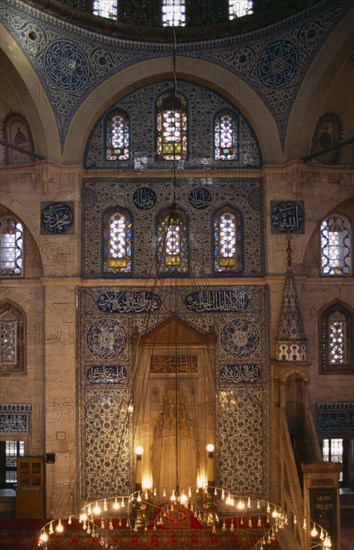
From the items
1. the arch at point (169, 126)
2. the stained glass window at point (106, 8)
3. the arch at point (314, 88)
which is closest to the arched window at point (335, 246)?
the arch at point (314, 88)

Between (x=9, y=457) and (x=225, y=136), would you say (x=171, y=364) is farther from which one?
(x=225, y=136)

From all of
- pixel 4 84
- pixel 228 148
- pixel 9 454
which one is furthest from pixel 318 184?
pixel 9 454

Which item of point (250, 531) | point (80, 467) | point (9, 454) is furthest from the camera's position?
point (9, 454)

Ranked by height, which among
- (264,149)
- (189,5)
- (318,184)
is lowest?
(318,184)

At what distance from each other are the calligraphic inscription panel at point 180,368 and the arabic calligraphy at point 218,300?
0.06ft

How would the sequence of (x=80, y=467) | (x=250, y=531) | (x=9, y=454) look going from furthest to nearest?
1. (x=9, y=454)
2. (x=80, y=467)
3. (x=250, y=531)

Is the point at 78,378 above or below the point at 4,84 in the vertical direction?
below

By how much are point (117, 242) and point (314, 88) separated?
14.1 feet

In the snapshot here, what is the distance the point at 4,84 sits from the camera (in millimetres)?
9227

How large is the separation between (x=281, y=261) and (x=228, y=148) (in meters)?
2.29

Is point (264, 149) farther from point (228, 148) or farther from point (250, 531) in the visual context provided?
point (250, 531)

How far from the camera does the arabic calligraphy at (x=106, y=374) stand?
9.16 metres

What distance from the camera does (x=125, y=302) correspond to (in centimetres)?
923

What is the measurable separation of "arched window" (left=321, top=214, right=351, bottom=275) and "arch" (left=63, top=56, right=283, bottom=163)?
160 centimetres
